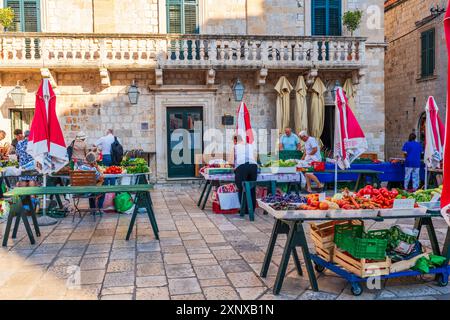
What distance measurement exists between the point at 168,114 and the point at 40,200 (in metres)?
5.58

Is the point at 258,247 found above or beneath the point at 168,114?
beneath

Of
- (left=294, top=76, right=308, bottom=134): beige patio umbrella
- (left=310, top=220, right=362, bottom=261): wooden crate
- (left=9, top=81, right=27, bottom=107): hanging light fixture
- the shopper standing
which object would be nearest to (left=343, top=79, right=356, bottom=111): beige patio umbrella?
(left=294, top=76, right=308, bottom=134): beige patio umbrella

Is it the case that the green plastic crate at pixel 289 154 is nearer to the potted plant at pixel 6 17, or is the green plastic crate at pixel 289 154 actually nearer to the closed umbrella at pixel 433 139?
the closed umbrella at pixel 433 139

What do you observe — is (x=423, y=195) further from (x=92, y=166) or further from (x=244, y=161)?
(x=92, y=166)

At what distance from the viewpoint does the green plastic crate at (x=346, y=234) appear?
454 cm

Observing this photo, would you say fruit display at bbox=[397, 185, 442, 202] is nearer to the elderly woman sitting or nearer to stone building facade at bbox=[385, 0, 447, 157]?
the elderly woman sitting

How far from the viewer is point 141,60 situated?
522 inches

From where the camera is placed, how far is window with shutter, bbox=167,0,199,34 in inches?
558

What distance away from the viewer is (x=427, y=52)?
1777cm

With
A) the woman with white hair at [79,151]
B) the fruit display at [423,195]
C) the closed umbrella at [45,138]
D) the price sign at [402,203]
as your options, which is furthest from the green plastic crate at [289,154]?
the price sign at [402,203]

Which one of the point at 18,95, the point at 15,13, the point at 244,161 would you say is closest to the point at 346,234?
the point at 244,161

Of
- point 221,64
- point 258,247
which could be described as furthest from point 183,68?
Answer: point 258,247

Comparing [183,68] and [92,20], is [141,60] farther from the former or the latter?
[92,20]
